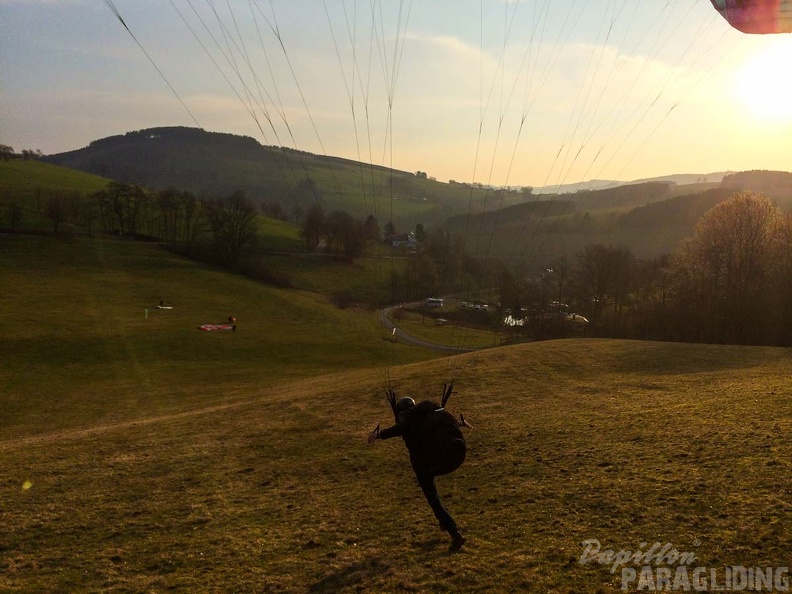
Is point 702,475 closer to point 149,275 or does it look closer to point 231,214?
point 149,275

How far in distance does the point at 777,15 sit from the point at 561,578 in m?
11.8

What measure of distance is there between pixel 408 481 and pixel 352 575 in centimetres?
498

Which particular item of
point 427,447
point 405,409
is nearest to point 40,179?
point 405,409

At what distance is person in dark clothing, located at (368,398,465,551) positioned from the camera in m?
8.74

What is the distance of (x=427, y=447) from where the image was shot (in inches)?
351

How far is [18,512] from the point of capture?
13188 mm

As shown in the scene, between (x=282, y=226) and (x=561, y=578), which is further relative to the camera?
(x=282, y=226)

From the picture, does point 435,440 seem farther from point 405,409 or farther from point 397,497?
point 397,497

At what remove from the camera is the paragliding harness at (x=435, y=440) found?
28.6 ft

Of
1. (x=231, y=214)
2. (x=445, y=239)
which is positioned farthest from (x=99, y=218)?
(x=445, y=239)

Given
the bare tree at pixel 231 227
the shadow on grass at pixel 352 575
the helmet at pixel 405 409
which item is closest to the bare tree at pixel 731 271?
the helmet at pixel 405 409

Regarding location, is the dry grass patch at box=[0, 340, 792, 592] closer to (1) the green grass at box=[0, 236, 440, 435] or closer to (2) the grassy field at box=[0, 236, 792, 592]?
(2) the grassy field at box=[0, 236, 792, 592]

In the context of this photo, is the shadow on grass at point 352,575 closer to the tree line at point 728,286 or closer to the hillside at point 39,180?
the tree line at point 728,286

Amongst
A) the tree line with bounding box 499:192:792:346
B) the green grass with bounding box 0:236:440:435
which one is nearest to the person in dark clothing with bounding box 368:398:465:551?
the green grass with bounding box 0:236:440:435
